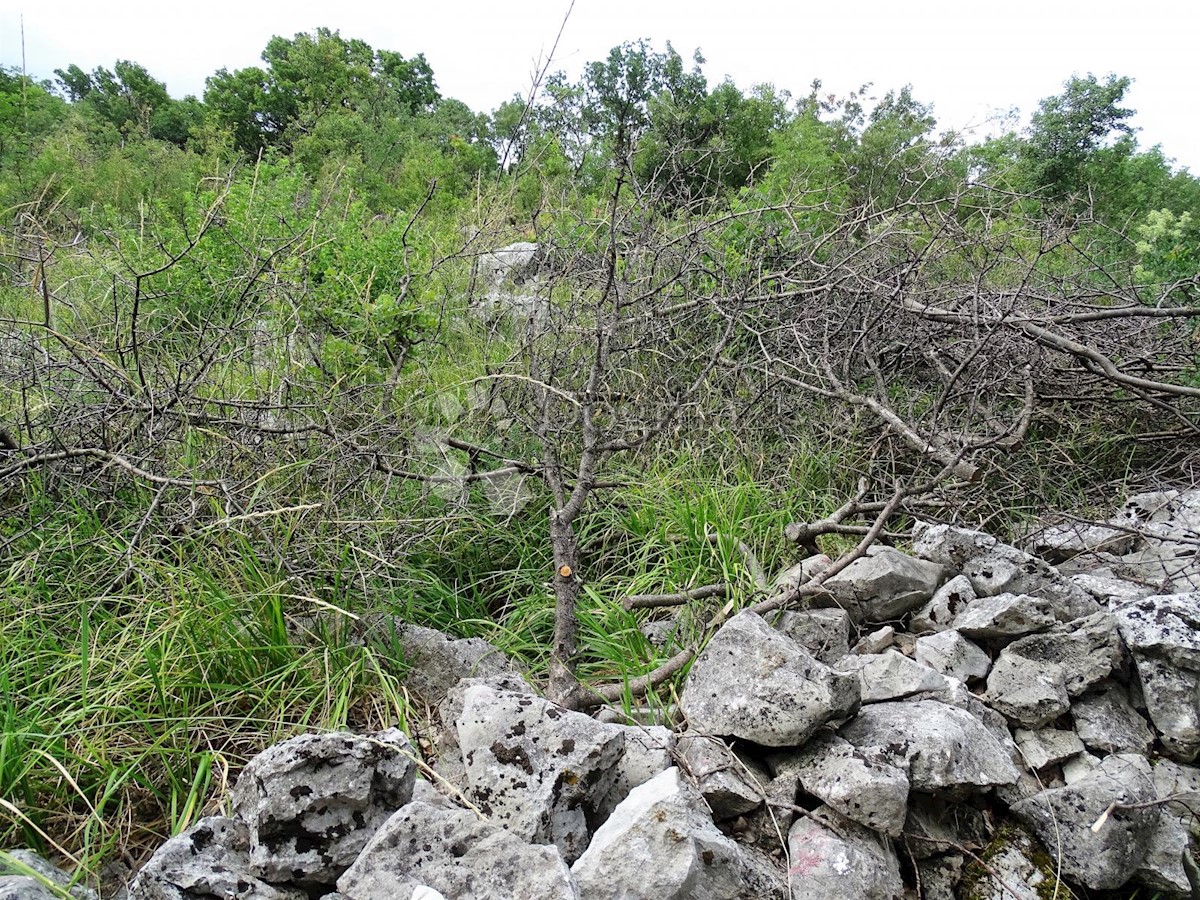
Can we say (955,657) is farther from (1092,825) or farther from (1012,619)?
(1092,825)

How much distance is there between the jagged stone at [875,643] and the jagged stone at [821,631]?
1.5 inches

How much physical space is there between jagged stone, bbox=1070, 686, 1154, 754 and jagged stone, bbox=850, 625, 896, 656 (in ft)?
1.76

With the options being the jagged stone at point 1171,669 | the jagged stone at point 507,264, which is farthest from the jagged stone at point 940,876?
the jagged stone at point 507,264

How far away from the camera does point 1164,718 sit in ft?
6.74

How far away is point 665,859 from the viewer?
1365 millimetres

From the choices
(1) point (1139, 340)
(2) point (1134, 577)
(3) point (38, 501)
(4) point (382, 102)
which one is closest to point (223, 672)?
(3) point (38, 501)

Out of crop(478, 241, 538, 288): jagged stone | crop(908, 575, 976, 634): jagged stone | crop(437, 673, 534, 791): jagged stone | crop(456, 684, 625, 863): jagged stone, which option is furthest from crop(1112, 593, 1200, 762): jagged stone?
crop(478, 241, 538, 288): jagged stone

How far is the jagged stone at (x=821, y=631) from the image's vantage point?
2.39m

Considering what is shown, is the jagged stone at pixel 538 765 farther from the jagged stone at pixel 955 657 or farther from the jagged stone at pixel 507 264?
the jagged stone at pixel 507 264

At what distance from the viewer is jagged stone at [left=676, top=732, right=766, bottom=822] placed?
1722mm

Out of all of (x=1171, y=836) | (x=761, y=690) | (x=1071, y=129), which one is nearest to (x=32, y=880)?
(x=761, y=690)

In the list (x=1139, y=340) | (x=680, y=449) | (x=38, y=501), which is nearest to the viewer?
(x=38, y=501)

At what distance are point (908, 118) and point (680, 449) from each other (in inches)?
533

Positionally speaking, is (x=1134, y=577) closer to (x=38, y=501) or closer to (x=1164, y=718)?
(x=1164, y=718)
